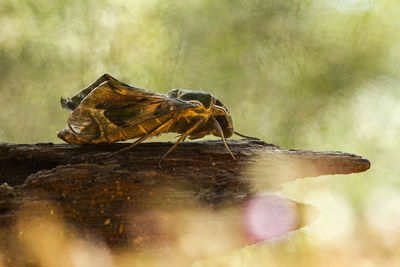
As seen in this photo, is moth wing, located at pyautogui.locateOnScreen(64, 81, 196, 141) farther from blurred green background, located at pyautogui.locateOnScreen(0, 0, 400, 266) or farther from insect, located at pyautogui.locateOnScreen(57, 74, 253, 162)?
blurred green background, located at pyautogui.locateOnScreen(0, 0, 400, 266)

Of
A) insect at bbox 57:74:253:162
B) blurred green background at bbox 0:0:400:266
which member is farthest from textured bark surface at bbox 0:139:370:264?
blurred green background at bbox 0:0:400:266

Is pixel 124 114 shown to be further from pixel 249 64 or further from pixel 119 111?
pixel 249 64

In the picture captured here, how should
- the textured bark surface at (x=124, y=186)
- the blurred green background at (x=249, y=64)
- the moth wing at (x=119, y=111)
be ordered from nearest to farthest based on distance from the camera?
1. the textured bark surface at (x=124, y=186)
2. the moth wing at (x=119, y=111)
3. the blurred green background at (x=249, y=64)

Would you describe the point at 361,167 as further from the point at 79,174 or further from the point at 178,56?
the point at 178,56

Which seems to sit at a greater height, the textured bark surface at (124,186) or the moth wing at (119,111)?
the moth wing at (119,111)

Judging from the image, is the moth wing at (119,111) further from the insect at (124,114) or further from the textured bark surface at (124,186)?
the textured bark surface at (124,186)

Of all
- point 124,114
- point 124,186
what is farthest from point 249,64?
point 124,186

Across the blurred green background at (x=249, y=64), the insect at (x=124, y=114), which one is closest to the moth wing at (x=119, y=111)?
the insect at (x=124, y=114)
